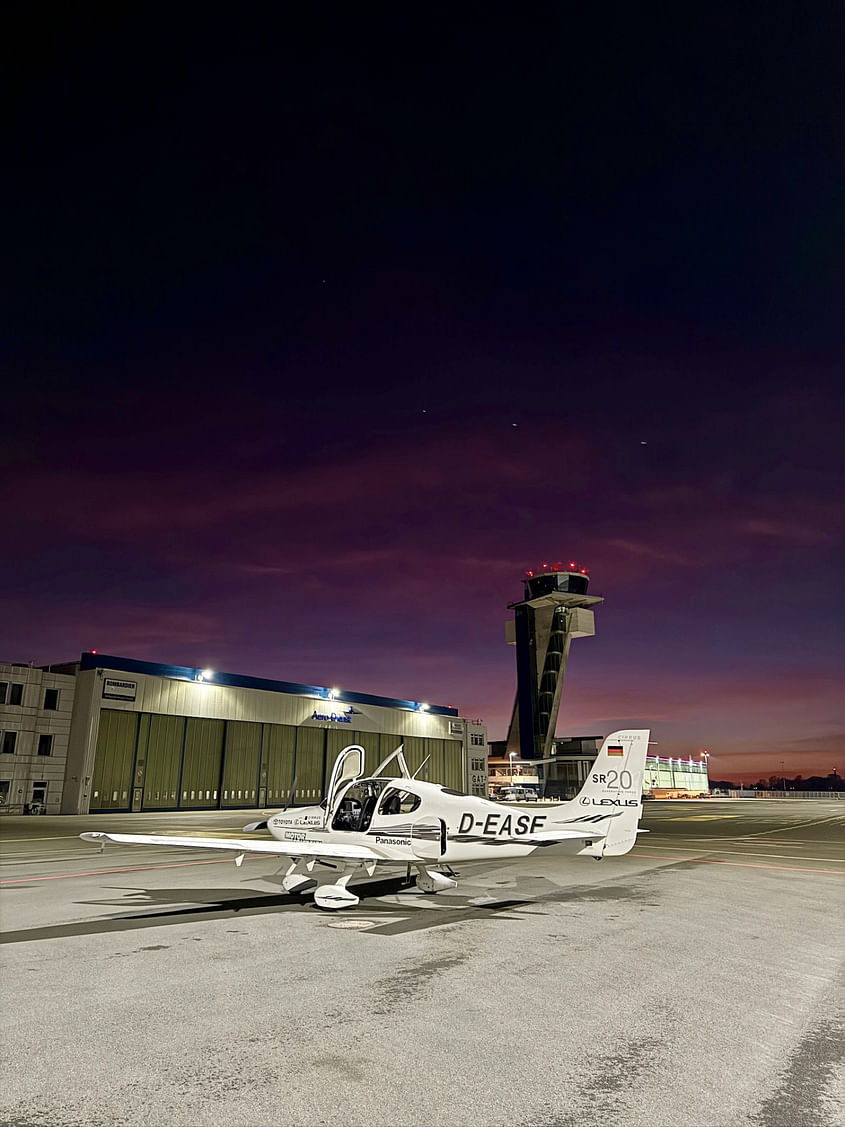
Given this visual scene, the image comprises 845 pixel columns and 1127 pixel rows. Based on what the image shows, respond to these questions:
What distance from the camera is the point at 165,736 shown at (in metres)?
55.0

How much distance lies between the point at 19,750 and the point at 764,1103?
5226 centimetres

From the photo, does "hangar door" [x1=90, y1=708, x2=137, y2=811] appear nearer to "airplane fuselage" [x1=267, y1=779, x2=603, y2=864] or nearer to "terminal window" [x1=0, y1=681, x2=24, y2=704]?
"terminal window" [x1=0, y1=681, x2=24, y2=704]

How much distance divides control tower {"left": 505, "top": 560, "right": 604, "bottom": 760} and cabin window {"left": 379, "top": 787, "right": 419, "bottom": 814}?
3794 inches

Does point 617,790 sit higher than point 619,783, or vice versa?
point 619,783

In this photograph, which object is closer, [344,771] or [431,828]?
[431,828]

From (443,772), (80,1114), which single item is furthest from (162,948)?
(443,772)

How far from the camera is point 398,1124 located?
16.1ft

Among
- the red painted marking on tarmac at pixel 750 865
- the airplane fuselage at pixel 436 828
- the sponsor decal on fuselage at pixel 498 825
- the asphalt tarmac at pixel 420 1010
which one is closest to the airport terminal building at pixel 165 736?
the red painted marking on tarmac at pixel 750 865

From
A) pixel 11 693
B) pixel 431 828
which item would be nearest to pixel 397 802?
pixel 431 828

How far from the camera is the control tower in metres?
108

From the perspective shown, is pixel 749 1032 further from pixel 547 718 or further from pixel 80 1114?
pixel 547 718

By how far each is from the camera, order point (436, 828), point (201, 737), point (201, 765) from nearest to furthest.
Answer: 1. point (436, 828)
2. point (201, 765)
3. point (201, 737)

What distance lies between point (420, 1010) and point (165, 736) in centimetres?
5263

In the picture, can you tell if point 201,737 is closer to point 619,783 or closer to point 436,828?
point 436,828
